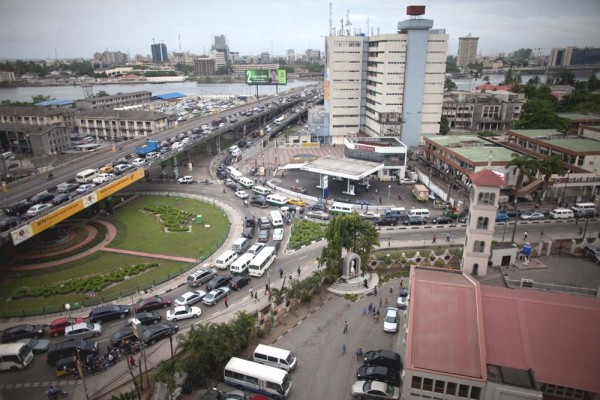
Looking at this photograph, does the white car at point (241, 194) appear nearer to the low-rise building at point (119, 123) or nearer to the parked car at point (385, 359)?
the parked car at point (385, 359)

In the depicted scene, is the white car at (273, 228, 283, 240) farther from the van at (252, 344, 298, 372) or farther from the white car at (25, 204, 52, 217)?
Result: the white car at (25, 204, 52, 217)

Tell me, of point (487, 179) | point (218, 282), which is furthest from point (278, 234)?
point (487, 179)

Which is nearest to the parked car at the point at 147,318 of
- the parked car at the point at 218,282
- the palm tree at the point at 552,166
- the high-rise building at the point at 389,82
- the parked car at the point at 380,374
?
the parked car at the point at 218,282

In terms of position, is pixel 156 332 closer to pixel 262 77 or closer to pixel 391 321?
pixel 391 321

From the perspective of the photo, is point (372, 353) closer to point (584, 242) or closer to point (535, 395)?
point (535, 395)

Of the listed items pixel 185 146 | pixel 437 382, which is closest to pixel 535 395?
pixel 437 382

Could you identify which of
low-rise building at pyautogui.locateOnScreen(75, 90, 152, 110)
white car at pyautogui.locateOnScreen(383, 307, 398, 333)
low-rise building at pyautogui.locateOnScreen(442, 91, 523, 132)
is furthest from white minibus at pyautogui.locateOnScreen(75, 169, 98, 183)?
low-rise building at pyautogui.locateOnScreen(442, 91, 523, 132)
